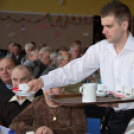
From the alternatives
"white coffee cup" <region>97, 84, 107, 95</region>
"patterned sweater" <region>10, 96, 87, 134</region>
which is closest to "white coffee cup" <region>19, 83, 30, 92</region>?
"white coffee cup" <region>97, 84, 107, 95</region>

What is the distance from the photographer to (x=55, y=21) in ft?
28.5

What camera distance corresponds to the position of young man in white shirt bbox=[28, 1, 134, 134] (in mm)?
1839

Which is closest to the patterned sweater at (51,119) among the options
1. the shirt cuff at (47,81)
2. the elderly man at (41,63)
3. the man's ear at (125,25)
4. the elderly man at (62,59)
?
the shirt cuff at (47,81)

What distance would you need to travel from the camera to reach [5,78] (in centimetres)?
340

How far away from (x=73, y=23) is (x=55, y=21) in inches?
24.0

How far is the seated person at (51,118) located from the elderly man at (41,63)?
70.8 inches

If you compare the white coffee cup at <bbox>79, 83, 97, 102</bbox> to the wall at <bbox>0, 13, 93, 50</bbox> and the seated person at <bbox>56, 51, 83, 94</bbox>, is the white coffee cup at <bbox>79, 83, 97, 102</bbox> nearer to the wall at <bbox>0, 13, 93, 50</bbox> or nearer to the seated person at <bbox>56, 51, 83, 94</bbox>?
the seated person at <bbox>56, 51, 83, 94</bbox>

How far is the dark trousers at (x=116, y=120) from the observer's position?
1.86 m

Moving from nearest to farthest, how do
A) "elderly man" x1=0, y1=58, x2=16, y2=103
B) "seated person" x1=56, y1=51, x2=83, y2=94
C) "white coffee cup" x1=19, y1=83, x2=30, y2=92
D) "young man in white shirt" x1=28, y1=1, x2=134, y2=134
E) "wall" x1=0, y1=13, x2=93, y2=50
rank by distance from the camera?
"white coffee cup" x1=19, y1=83, x2=30, y2=92, "young man in white shirt" x1=28, y1=1, x2=134, y2=134, "elderly man" x1=0, y1=58, x2=16, y2=103, "seated person" x1=56, y1=51, x2=83, y2=94, "wall" x1=0, y1=13, x2=93, y2=50

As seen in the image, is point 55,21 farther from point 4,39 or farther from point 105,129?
point 105,129

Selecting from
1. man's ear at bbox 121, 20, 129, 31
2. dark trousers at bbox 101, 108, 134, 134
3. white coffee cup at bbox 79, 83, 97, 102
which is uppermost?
man's ear at bbox 121, 20, 129, 31

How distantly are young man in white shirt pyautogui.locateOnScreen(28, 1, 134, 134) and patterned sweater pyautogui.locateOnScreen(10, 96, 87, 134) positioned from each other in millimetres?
327

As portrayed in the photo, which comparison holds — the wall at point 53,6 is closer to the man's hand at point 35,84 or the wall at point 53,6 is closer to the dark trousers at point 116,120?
the man's hand at point 35,84

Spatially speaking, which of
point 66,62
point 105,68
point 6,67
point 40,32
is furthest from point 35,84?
point 40,32
